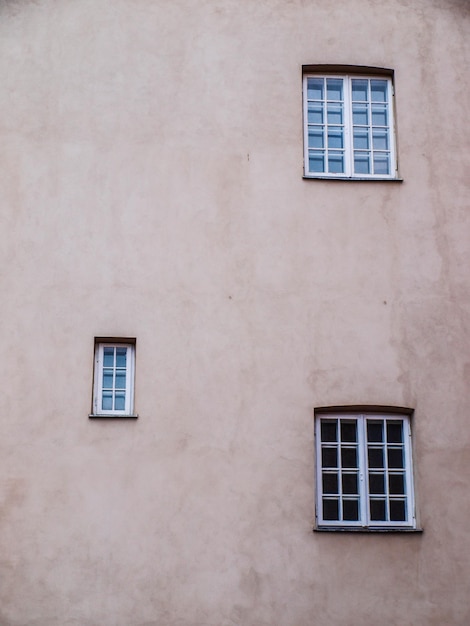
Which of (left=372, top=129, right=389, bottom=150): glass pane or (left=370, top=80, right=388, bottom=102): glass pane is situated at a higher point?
(left=370, top=80, right=388, bottom=102): glass pane

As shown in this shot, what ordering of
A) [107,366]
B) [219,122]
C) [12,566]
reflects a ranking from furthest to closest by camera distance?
1. [219,122]
2. [107,366]
3. [12,566]

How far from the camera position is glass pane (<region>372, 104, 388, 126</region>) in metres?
13.3

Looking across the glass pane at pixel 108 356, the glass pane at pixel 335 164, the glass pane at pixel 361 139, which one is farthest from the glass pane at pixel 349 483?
the glass pane at pixel 361 139

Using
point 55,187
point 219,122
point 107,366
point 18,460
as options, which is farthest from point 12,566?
point 219,122

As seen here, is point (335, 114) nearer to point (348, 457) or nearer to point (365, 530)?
point (348, 457)

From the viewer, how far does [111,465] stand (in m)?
11.7

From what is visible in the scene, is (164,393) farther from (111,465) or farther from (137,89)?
(137,89)

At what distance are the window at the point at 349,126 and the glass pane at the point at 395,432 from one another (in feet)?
10.9

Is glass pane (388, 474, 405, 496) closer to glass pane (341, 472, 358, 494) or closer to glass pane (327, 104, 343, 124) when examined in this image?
glass pane (341, 472, 358, 494)

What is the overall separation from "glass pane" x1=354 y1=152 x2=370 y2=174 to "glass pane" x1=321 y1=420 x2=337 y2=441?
11.3ft

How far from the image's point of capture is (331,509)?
11.9 m

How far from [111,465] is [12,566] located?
165 centimetres

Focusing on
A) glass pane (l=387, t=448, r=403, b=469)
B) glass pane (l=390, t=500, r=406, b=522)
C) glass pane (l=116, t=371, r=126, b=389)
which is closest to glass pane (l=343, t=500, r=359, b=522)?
glass pane (l=390, t=500, r=406, b=522)

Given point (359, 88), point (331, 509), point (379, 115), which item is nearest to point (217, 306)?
point (331, 509)
